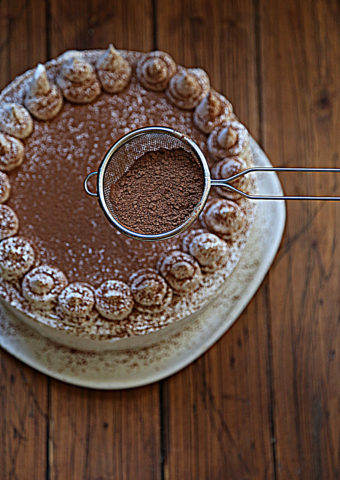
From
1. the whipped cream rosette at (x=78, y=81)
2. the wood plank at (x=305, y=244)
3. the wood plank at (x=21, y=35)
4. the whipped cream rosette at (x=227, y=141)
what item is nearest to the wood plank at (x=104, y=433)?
the wood plank at (x=305, y=244)

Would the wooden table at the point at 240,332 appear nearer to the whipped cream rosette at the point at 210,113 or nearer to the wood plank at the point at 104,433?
the wood plank at the point at 104,433

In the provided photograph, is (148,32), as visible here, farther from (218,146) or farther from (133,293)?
(133,293)

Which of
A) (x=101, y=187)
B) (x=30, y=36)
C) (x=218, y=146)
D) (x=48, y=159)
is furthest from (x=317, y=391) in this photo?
(x=30, y=36)

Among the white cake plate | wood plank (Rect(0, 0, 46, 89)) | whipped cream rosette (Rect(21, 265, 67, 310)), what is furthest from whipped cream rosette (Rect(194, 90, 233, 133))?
wood plank (Rect(0, 0, 46, 89))

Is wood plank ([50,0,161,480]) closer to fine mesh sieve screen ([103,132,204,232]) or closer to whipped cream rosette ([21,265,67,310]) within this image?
whipped cream rosette ([21,265,67,310])

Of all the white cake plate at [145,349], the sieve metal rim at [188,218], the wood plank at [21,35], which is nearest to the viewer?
the sieve metal rim at [188,218]

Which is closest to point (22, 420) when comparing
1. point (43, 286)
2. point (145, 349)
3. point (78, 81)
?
point (145, 349)
